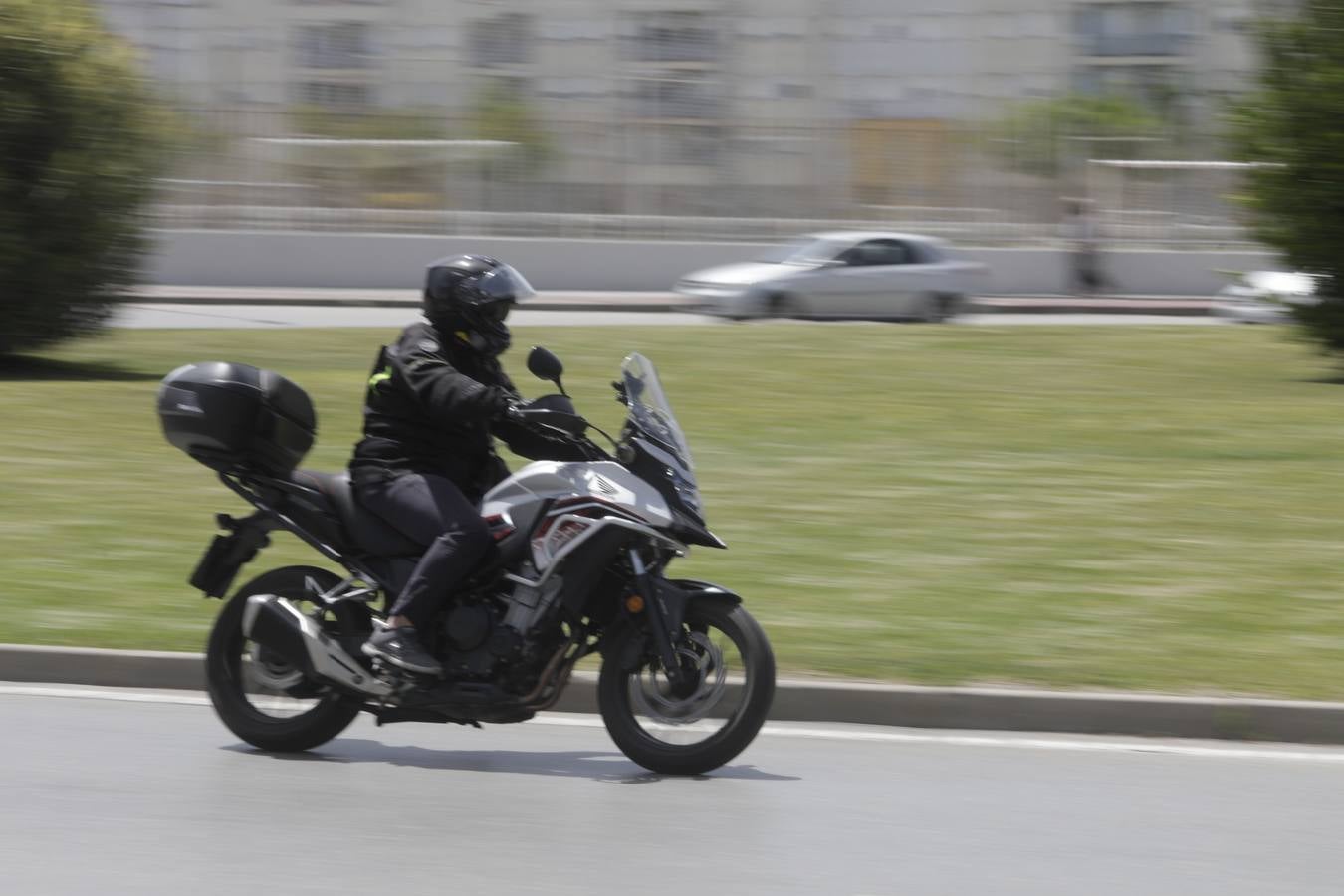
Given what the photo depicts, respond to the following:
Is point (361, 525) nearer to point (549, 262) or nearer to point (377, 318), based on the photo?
point (377, 318)

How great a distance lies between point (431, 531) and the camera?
612 cm

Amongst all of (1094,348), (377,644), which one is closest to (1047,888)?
(377,644)

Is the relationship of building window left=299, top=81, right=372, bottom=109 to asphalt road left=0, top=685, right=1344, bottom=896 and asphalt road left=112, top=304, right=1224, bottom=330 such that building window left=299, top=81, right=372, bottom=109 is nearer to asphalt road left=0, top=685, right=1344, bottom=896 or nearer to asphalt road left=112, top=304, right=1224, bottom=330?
asphalt road left=112, top=304, right=1224, bottom=330

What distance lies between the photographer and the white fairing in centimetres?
600

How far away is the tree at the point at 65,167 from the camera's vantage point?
16.6 meters

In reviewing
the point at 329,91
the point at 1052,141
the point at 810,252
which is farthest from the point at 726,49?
the point at 810,252

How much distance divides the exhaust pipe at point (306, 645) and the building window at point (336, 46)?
63.8 m

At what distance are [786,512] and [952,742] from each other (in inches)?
169

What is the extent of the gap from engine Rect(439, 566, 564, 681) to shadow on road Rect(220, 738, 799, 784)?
35cm

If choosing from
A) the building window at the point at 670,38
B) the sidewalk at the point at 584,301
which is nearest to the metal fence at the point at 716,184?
the sidewalk at the point at 584,301

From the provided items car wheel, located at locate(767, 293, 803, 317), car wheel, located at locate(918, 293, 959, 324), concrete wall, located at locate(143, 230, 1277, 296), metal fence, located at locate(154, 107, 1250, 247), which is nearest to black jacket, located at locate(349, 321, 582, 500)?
car wheel, located at locate(767, 293, 803, 317)

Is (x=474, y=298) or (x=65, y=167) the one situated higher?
(x=474, y=298)

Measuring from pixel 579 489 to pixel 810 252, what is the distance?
2217cm

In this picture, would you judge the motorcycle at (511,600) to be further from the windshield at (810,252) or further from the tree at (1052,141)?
the tree at (1052,141)
